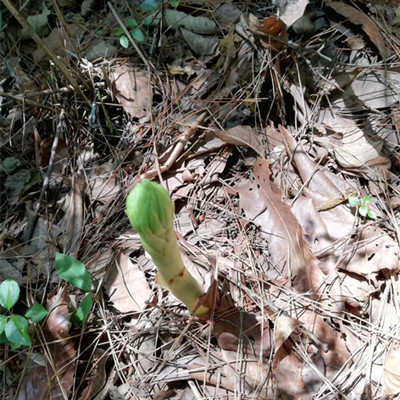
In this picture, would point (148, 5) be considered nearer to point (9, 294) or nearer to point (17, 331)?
point (9, 294)

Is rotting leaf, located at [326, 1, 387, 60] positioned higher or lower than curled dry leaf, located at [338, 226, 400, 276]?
higher

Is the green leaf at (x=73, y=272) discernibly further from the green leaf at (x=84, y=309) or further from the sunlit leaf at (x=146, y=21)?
the sunlit leaf at (x=146, y=21)

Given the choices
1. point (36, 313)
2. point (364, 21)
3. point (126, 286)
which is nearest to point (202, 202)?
point (126, 286)

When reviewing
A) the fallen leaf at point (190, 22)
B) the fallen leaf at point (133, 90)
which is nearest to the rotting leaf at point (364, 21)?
the fallen leaf at point (190, 22)

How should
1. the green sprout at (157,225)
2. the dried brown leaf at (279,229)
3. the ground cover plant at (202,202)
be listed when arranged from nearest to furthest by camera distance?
the green sprout at (157,225) → the ground cover plant at (202,202) → the dried brown leaf at (279,229)

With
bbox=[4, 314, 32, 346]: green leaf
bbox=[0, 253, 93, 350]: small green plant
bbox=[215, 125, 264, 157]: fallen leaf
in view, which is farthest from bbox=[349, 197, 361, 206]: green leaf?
bbox=[4, 314, 32, 346]: green leaf

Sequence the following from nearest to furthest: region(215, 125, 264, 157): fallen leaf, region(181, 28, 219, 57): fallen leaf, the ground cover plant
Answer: the ground cover plant, region(215, 125, 264, 157): fallen leaf, region(181, 28, 219, 57): fallen leaf

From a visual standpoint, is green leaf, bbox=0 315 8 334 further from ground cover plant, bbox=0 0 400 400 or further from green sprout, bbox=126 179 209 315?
green sprout, bbox=126 179 209 315
